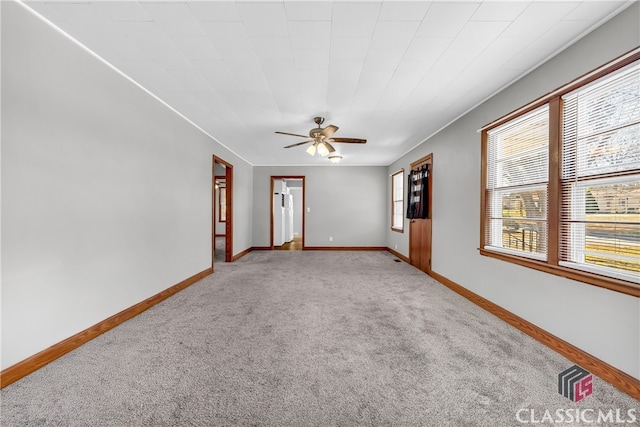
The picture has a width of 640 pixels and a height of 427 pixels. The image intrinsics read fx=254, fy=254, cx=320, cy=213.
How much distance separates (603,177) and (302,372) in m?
2.47

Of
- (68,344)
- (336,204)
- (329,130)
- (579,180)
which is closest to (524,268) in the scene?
(579,180)

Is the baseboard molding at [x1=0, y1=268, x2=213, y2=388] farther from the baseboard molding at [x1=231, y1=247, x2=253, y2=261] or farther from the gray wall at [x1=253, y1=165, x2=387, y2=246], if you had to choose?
the gray wall at [x1=253, y1=165, x2=387, y2=246]

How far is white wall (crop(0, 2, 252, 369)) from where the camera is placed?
1.61 m

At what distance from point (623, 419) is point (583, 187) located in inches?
57.2

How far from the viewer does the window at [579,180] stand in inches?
63.7

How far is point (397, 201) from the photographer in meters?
6.57

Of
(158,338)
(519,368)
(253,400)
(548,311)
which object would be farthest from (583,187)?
(158,338)

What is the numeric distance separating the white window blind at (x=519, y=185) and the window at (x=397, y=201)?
3162 mm

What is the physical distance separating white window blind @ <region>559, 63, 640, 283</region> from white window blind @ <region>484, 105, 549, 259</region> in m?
0.26

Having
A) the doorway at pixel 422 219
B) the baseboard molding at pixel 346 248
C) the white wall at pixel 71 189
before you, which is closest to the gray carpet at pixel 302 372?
the white wall at pixel 71 189

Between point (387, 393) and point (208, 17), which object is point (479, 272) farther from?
point (208, 17)

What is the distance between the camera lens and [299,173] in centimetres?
712

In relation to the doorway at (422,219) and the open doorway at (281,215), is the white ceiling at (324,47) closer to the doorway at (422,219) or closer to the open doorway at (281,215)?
the doorway at (422,219)

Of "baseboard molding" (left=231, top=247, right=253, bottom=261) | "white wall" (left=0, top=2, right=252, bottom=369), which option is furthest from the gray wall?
"white wall" (left=0, top=2, right=252, bottom=369)
